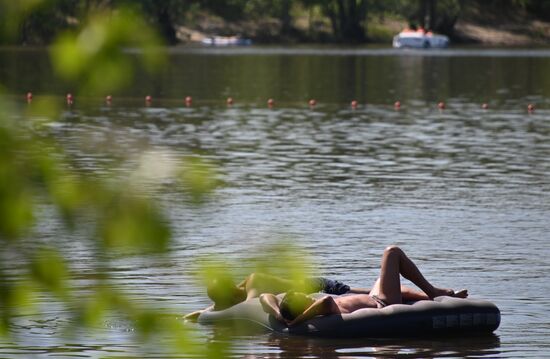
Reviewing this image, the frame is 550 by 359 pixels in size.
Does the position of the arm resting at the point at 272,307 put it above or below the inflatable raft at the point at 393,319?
above

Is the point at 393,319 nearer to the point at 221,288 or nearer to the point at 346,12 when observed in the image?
the point at 221,288

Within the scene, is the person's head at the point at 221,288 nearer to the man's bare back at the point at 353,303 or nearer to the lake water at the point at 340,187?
the lake water at the point at 340,187

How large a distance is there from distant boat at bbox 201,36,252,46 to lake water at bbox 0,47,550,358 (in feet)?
196

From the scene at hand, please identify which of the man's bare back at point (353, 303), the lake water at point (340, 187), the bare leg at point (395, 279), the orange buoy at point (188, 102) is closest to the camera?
Result: the lake water at point (340, 187)

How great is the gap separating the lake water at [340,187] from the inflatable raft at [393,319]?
15 centimetres

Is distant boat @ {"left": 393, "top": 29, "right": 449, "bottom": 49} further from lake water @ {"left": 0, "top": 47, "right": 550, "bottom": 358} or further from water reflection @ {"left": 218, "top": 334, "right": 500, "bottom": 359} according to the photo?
water reflection @ {"left": 218, "top": 334, "right": 500, "bottom": 359}

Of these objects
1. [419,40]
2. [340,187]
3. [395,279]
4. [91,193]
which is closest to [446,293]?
[395,279]

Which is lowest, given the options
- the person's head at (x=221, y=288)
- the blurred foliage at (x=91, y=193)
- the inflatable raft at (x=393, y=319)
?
the inflatable raft at (x=393, y=319)

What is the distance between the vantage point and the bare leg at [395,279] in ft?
49.0

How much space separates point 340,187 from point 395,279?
1428 centimetres

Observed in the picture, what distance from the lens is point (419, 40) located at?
136500mm

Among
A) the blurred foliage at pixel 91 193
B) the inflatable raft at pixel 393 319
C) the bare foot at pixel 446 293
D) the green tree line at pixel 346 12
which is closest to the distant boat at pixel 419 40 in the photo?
the green tree line at pixel 346 12

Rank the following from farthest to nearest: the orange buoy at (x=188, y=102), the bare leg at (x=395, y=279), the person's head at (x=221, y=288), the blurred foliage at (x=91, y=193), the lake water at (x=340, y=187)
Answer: the orange buoy at (x=188, y=102) → the bare leg at (x=395, y=279) → the lake water at (x=340, y=187) → the person's head at (x=221, y=288) → the blurred foliage at (x=91, y=193)

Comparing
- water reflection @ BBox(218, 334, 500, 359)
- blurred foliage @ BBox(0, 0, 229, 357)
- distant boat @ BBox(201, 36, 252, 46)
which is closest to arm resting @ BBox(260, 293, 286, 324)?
water reflection @ BBox(218, 334, 500, 359)
